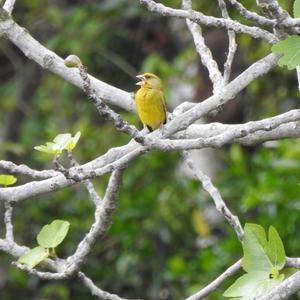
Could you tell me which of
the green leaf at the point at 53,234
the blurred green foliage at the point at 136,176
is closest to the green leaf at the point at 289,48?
the green leaf at the point at 53,234

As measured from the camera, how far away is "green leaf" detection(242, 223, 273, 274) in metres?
3.12

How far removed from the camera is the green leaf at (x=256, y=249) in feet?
10.2

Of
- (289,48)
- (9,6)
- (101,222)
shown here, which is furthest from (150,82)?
(289,48)

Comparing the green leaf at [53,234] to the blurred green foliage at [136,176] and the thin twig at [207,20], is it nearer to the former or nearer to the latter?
the thin twig at [207,20]

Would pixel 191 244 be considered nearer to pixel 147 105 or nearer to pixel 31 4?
pixel 31 4

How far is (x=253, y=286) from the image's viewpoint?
3088 mm

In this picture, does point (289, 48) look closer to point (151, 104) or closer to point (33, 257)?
point (33, 257)

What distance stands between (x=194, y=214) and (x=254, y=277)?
466 cm

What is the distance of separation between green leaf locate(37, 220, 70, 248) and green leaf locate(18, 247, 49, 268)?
2 centimetres

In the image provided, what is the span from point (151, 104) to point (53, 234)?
3.36 feet

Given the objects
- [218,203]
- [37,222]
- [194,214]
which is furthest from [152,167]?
[218,203]

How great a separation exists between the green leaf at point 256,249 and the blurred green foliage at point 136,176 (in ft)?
11.0

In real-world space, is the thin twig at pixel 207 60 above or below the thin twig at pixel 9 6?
below

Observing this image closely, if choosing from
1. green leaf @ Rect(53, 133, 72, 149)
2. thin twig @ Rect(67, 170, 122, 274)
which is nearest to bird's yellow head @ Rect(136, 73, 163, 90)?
thin twig @ Rect(67, 170, 122, 274)
